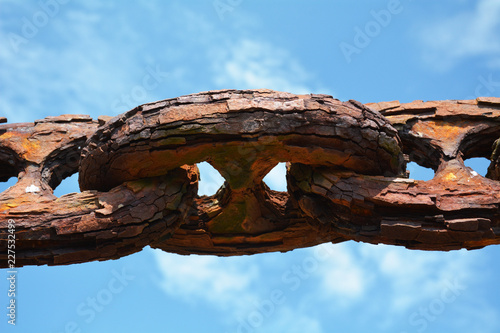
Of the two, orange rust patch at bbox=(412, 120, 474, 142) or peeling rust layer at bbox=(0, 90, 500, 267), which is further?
orange rust patch at bbox=(412, 120, 474, 142)

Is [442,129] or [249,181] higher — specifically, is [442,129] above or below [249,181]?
above

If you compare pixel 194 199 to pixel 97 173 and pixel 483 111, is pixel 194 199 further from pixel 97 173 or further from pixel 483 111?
pixel 483 111

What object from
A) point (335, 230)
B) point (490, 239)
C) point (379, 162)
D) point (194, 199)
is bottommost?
point (490, 239)

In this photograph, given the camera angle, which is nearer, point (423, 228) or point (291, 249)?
point (423, 228)

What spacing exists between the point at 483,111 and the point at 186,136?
3.09 m

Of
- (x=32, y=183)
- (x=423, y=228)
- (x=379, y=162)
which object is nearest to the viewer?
(x=423, y=228)

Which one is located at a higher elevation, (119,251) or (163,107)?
(163,107)

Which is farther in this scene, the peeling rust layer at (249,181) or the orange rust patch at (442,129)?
the orange rust patch at (442,129)

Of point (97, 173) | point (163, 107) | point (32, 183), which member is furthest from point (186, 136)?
point (32, 183)

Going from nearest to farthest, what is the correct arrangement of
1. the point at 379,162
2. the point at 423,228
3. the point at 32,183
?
1. the point at 423,228
2. the point at 379,162
3. the point at 32,183

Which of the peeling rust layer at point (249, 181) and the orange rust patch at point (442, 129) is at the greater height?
the orange rust patch at point (442, 129)

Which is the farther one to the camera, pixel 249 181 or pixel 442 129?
pixel 442 129

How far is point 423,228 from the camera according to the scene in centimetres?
582

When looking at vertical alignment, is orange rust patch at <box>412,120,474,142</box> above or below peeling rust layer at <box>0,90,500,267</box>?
above
